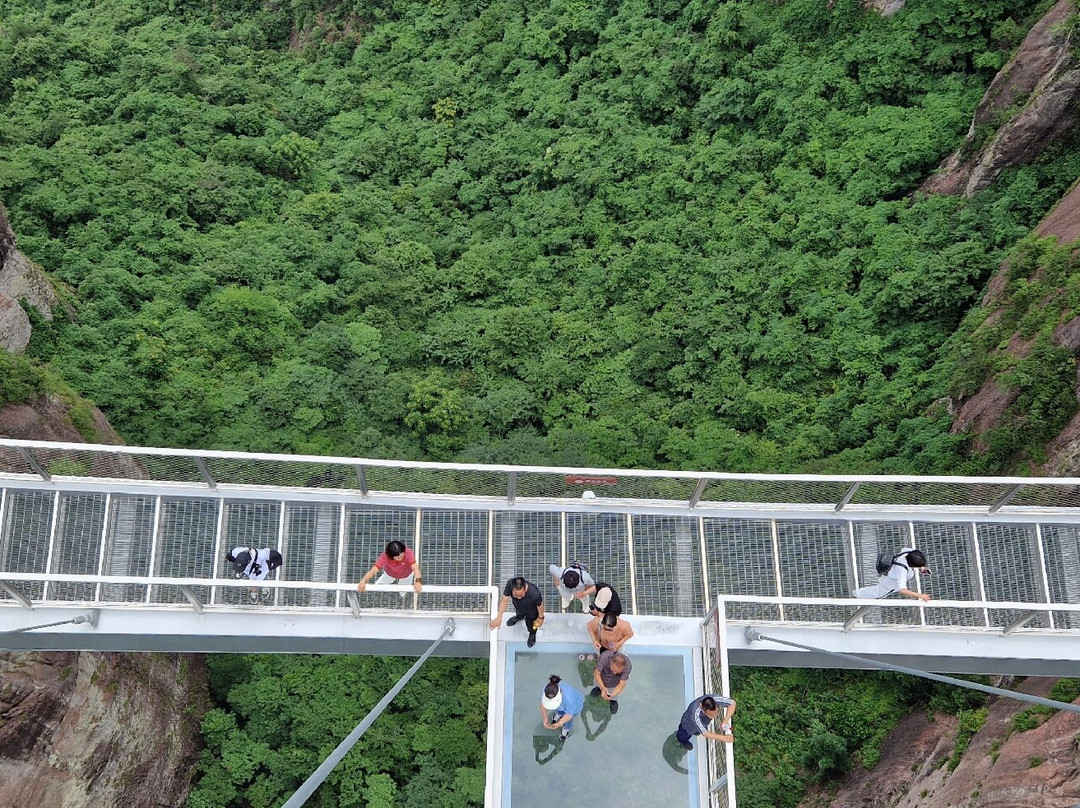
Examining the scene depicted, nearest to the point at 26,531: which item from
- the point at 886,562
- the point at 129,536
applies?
the point at 129,536

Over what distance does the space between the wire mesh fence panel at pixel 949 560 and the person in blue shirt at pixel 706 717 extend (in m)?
3.73

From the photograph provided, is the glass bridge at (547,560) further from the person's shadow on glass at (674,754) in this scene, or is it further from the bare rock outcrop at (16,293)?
the bare rock outcrop at (16,293)

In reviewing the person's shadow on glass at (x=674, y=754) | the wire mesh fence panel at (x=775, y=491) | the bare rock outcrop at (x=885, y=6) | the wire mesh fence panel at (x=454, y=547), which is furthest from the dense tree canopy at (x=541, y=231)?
the person's shadow on glass at (x=674, y=754)

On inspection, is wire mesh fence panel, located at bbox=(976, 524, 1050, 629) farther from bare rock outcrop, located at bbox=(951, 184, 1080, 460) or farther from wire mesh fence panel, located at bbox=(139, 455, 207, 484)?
wire mesh fence panel, located at bbox=(139, 455, 207, 484)

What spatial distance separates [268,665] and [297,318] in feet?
27.1

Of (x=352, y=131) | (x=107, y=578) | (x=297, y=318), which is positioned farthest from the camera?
(x=352, y=131)

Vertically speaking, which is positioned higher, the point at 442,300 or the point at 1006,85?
the point at 1006,85

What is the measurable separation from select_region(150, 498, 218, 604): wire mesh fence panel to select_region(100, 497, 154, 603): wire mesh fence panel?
0.57ft

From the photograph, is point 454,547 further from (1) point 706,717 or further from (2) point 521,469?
(1) point 706,717

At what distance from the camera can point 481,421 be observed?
19531mm

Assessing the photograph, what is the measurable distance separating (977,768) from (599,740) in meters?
6.19

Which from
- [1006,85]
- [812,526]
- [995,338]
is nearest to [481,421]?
[812,526]

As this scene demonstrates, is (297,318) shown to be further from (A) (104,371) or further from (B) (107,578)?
(B) (107,578)

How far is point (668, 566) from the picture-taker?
459 inches
